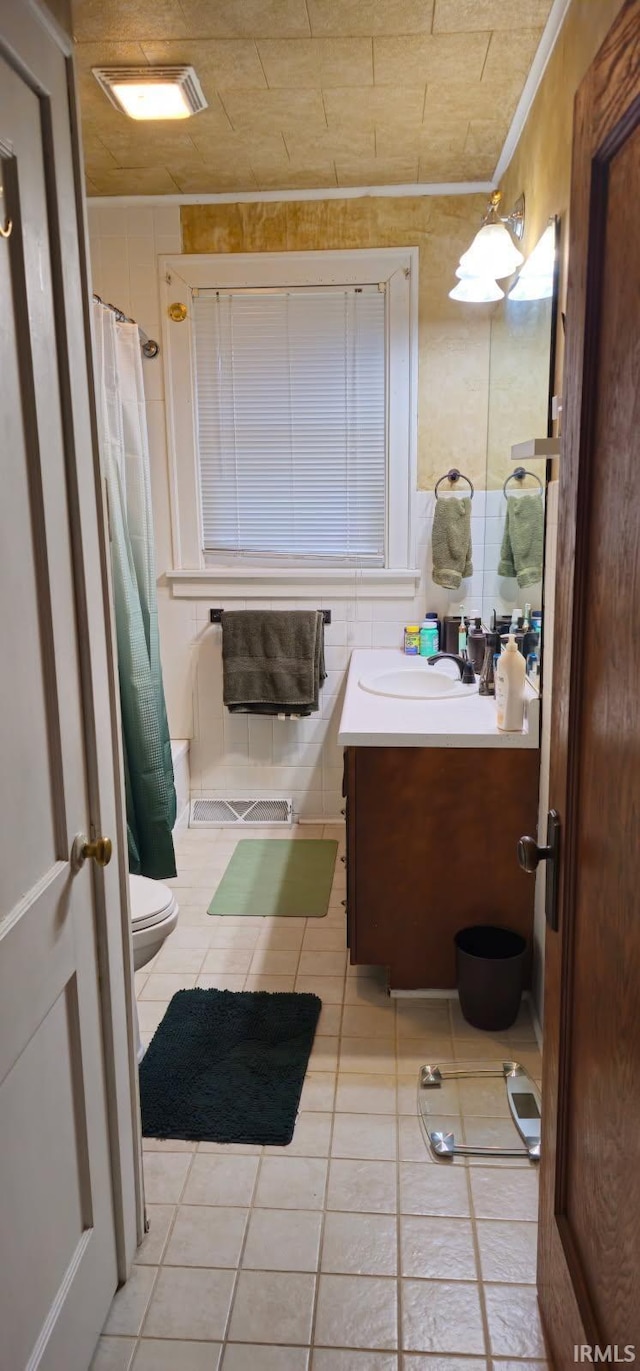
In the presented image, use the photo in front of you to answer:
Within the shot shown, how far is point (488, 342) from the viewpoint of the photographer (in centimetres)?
343

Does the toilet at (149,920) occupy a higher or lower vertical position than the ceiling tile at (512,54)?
lower

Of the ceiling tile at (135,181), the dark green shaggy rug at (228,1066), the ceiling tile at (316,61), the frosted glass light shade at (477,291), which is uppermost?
the ceiling tile at (135,181)

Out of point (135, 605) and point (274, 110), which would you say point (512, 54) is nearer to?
point (274, 110)

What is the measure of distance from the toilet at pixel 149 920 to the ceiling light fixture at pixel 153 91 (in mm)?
2241

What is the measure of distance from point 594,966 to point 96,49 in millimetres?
2566

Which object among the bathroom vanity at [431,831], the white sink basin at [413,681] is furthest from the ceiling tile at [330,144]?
the bathroom vanity at [431,831]

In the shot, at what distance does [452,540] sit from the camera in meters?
3.49

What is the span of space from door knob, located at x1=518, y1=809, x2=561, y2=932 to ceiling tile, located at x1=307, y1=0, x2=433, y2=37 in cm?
199

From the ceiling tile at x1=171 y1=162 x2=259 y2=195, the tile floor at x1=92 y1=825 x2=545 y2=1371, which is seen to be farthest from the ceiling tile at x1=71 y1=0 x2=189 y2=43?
the tile floor at x1=92 y1=825 x2=545 y2=1371

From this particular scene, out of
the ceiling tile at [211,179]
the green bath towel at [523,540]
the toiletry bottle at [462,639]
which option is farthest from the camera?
the toiletry bottle at [462,639]

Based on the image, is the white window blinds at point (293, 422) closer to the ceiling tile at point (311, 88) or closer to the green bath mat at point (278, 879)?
the ceiling tile at point (311, 88)

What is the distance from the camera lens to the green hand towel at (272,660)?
3.66 metres

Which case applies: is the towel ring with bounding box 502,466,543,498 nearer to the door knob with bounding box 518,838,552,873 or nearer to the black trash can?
the black trash can

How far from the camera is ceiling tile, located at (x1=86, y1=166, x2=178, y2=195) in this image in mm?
3172
